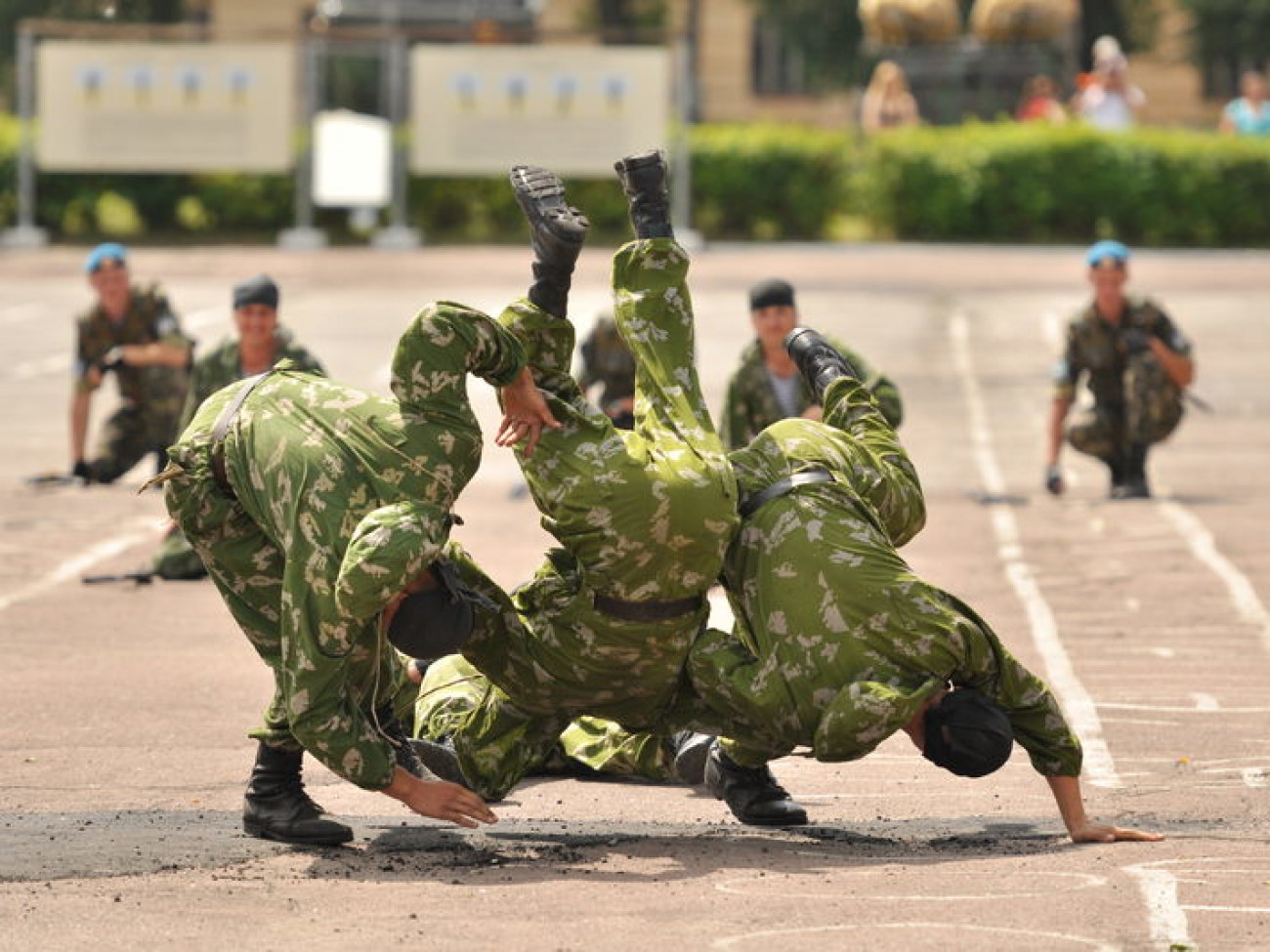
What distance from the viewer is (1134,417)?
16.5 metres

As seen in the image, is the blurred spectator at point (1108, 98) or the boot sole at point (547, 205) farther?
the blurred spectator at point (1108, 98)

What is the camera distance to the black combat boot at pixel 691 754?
888 cm

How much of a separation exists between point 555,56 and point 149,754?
23574mm

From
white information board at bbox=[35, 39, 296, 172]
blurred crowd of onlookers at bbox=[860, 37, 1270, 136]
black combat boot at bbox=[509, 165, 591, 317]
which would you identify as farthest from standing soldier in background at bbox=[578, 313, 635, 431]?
blurred crowd of onlookers at bbox=[860, 37, 1270, 136]

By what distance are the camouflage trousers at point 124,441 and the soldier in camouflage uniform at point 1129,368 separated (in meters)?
5.71

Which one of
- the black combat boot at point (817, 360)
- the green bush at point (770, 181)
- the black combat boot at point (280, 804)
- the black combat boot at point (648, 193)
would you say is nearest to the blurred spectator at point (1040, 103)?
the green bush at point (770, 181)

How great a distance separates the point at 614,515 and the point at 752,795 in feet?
3.79

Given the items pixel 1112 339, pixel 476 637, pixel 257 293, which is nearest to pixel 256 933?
pixel 476 637

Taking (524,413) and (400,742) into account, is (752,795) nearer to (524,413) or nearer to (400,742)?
(400,742)

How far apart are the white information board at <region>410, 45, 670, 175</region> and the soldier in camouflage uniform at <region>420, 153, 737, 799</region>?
23.8 meters

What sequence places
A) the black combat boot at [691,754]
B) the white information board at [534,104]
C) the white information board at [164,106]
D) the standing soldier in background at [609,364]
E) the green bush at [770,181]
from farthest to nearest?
the green bush at [770,181] → the white information board at [164,106] → the white information board at [534,104] → the standing soldier in background at [609,364] → the black combat boot at [691,754]

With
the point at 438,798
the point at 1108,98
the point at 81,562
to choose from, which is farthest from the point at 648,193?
the point at 1108,98

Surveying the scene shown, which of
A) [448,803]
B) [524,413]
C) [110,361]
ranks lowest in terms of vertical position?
[448,803]

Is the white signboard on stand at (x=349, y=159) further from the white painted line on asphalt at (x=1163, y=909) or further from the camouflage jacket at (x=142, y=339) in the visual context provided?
the white painted line on asphalt at (x=1163, y=909)
